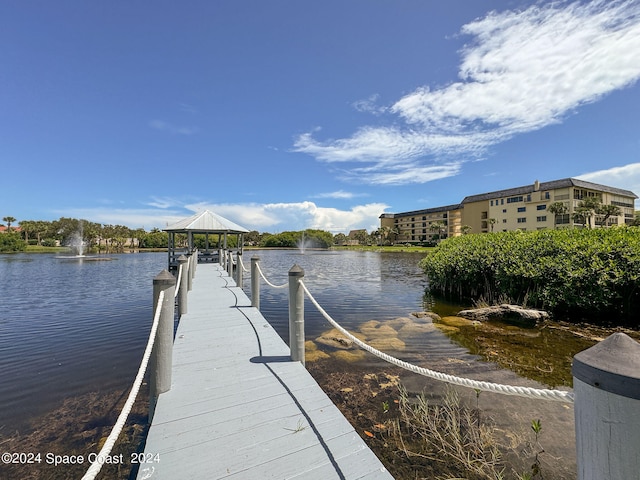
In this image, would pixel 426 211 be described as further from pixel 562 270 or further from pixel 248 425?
pixel 248 425

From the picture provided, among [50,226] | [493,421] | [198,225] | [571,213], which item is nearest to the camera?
[493,421]

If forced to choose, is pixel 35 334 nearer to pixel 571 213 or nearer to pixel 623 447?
pixel 623 447

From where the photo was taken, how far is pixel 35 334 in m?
9.23

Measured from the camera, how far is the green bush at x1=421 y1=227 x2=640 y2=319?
8164mm

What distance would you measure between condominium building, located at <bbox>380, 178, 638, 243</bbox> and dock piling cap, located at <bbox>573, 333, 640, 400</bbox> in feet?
207

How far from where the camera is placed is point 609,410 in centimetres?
109

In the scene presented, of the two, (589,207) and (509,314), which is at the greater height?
(589,207)

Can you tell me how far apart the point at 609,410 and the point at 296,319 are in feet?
12.0

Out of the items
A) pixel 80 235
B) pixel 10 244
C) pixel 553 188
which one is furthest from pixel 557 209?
pixel 10 244

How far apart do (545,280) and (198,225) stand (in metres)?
17.7

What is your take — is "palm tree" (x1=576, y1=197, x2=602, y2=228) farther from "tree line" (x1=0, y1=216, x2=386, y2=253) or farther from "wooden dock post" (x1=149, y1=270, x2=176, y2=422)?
"wooden dock post" (x1=149, y1=270, x2=176, y2=422)

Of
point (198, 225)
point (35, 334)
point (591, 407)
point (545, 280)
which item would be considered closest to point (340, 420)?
point (591, 407)

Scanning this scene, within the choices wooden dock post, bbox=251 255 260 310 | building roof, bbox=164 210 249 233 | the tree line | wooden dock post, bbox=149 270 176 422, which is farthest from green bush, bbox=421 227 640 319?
the tree line

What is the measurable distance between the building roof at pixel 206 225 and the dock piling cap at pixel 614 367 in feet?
61.3
